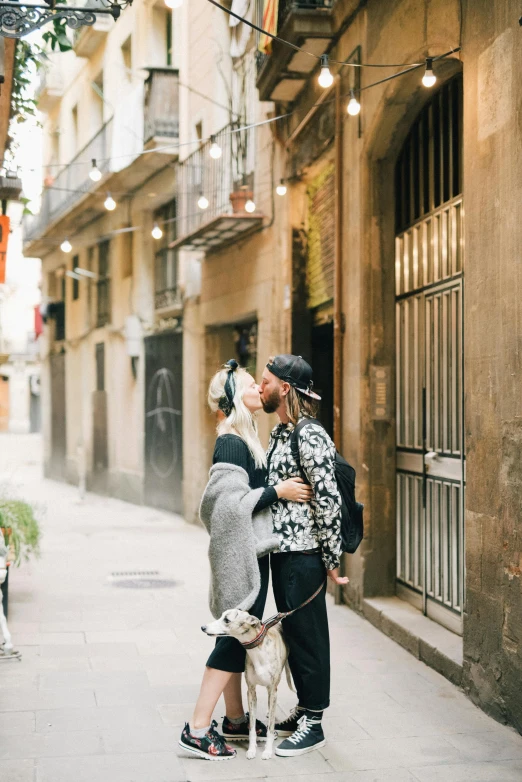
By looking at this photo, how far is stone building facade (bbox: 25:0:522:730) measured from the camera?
18.5 ft

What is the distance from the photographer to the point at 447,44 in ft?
21.4

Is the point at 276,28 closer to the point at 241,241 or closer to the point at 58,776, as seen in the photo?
the point at 241,241

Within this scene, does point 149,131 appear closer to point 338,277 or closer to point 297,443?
point 338,277

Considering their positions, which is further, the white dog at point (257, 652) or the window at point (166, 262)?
the window at point (166, 262)

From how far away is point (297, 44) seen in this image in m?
9.51

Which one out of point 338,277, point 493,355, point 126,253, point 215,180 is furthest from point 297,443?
point 126,253

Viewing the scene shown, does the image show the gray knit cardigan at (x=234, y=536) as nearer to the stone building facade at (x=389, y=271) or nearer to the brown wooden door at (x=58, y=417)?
the stone building facade at (x=389, y=271)

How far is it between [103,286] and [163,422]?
5.46 m

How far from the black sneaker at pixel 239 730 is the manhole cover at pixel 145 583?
471 centimetres

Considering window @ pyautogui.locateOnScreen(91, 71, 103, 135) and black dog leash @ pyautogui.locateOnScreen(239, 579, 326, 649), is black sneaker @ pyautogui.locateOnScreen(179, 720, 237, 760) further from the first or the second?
window @ pyautogui.locateOnScreen(91, 71, 103, 135)

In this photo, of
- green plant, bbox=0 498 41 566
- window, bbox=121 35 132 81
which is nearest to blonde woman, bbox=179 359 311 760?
green plant, bbox=0 498 41 566

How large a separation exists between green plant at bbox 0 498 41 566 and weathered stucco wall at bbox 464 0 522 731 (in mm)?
3917

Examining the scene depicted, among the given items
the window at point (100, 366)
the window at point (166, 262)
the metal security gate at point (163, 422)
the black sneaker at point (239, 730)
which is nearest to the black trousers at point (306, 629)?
the black sneaker at point (239, 730)

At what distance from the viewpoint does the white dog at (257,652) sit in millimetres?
4625
